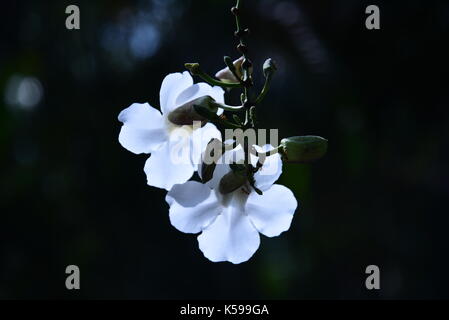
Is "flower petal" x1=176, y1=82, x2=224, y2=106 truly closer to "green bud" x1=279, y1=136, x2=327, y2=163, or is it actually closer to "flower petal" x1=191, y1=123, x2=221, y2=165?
"flower petal" x1=191, y1=123, x2=221, y2=165

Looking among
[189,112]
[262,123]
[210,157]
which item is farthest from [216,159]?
[262,123]

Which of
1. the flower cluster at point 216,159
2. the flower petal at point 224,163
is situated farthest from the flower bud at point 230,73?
the flower petal at point 224,163

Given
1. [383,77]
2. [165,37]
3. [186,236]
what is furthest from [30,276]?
[383,77]

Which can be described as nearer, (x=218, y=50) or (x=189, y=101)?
(x=189, y=101)

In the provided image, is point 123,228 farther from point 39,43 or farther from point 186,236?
point 39,43

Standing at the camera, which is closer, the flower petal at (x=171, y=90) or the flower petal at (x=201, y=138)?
the flower petal at (x=201, y=138)

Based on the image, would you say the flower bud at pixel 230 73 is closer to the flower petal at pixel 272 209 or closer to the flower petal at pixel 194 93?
the flower petal at pixel 194 93

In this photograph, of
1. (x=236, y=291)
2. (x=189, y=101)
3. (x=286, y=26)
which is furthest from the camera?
(x=236, y=291)
